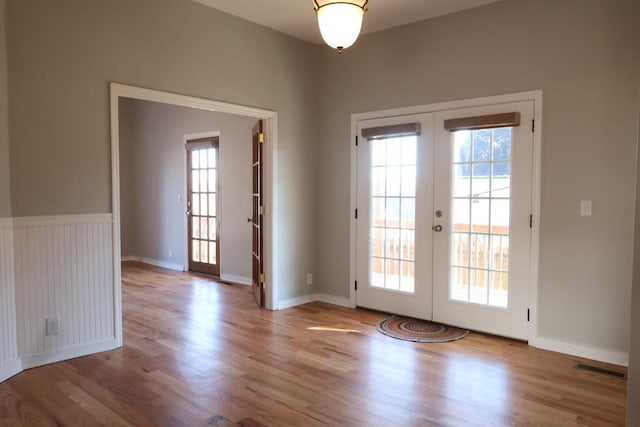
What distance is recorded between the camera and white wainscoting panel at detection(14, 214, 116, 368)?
10.8 feet

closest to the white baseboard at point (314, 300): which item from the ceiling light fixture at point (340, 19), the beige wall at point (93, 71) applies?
the beige wall at point (93, 71)

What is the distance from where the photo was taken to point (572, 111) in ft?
12.0

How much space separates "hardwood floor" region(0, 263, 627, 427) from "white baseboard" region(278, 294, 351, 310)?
0.63 meters

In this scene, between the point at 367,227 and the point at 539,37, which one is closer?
the point at 539,37

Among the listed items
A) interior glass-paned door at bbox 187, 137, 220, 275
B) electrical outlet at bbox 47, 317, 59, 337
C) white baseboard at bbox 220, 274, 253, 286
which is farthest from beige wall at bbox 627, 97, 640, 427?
interior glass-paned door at bbox 187, 137, 220, 275

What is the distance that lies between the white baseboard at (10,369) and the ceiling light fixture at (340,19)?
301 centimetres

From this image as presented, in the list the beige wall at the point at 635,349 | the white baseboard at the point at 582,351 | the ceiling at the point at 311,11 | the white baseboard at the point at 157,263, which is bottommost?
the white baseboard at the point at 582,351

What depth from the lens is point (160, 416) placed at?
267 centimetres

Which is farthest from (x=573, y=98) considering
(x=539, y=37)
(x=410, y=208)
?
(x=410, y=208)

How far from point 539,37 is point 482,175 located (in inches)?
46.6

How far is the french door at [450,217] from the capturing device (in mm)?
3963

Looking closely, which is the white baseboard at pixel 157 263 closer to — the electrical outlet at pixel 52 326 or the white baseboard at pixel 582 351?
the electrical outlet at pixel 52 326

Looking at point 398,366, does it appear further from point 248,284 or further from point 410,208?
point 248,284

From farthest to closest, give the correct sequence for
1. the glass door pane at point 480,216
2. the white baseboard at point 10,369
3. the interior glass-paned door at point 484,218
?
the glass door pane at point 480,216 < the interior glass-paned door at point 484,218 < the white baseboard at point 10,369
